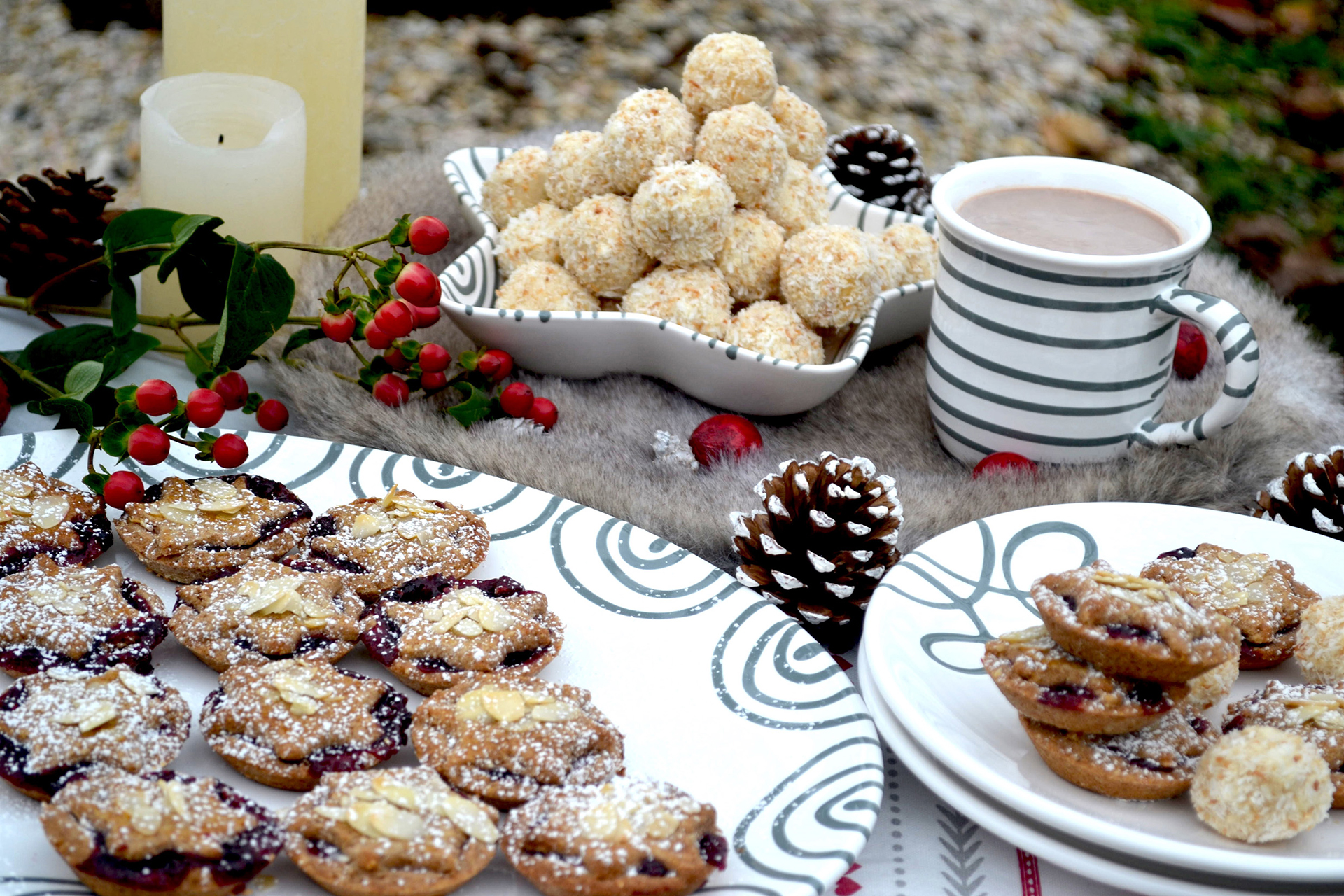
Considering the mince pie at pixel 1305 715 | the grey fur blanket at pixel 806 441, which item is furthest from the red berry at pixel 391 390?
the mince pie at pixel 1305 715

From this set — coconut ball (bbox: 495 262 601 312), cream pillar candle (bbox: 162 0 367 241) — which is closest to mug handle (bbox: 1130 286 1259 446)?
coconut ball (bbox: 495 262 601 312)

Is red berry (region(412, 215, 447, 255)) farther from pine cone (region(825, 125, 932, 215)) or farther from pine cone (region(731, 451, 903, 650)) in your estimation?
pine cone (region(825, 125, 932, 215))

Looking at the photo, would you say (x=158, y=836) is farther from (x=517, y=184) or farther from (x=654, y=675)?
(x=517, y=184)

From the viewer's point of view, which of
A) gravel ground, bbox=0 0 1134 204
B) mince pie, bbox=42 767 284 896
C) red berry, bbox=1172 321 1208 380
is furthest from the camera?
gravel ground, bbox=0 0 1134 204

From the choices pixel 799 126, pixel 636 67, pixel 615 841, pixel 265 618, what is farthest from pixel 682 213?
pixel 636 67

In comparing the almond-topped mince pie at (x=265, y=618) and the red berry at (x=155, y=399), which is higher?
the red berry at (x=155, y=399)

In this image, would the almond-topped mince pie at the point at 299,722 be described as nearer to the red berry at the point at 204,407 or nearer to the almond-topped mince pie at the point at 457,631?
the almond-topped mince pie at the point at 457,631

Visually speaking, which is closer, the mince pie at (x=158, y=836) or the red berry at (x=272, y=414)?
the mince pie at (x=158, y=836)
